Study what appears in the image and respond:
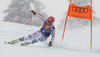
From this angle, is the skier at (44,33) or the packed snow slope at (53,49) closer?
the packed snow slope at (53,49)

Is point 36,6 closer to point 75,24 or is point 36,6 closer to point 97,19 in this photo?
point 75,24

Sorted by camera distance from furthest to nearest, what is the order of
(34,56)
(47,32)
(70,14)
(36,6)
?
1. (36,6)
2. (70,14)
3. (47,32)
4. (34,56)

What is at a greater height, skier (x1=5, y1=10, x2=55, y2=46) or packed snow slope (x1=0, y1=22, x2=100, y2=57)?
skier (x1=5, y1=10, x2=55, y2=46)

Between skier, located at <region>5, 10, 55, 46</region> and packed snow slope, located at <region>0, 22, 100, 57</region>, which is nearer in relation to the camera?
packed snow slope, located at <region>0, 22, 100, 57</region>

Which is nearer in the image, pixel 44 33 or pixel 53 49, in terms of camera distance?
pixel 53 49

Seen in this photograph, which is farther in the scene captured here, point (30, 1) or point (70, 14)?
point (30, 1)

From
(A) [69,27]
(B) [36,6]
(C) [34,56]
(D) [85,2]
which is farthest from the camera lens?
(B) [36,6]

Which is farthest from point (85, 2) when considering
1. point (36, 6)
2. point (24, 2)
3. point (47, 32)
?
point (47, 32)

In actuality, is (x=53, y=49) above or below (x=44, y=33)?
below

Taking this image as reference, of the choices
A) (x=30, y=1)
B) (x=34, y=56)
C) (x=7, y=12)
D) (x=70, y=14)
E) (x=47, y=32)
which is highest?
(x=30, y=1)

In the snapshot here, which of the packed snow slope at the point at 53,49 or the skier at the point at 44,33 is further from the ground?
the skier at the point at 44,33

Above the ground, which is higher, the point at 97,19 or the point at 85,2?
the point at 85,2

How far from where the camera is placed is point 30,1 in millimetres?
20562

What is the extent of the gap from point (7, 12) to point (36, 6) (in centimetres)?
431
